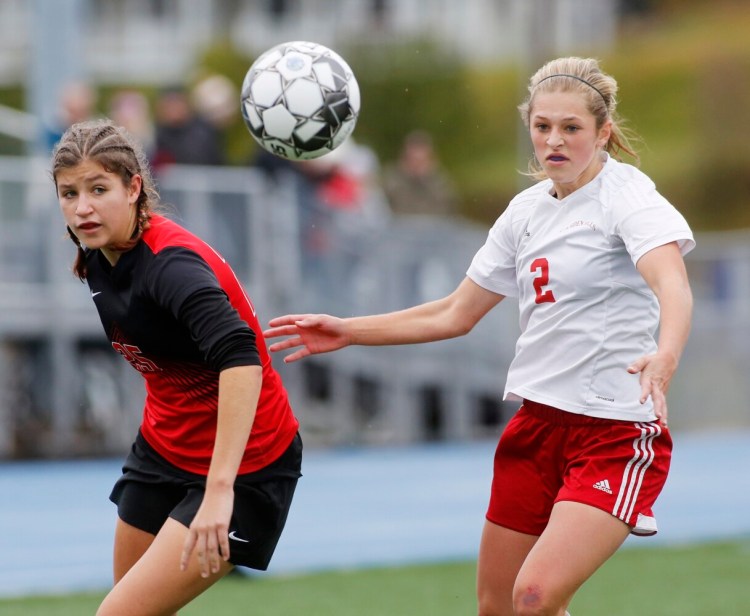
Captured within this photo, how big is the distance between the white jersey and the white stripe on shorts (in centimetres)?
5

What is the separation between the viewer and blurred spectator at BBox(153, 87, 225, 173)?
1302cm

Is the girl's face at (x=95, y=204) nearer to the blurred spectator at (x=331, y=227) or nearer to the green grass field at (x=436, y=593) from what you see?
the green grass field at (x=436, y=593)

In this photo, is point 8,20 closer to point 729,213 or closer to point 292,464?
point 729,213

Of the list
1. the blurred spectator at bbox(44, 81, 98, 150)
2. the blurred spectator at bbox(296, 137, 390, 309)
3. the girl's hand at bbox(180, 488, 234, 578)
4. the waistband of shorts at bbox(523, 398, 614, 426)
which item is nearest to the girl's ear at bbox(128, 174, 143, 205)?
the girl's hand at bbox(180, 488, 234, 578)

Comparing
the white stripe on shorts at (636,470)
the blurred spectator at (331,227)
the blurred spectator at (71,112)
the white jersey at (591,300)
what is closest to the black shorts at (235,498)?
the white jersey at (591,300)

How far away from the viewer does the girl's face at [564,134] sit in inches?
189

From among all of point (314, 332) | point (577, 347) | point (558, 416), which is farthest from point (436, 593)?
point (577, 347)

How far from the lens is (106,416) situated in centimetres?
1370

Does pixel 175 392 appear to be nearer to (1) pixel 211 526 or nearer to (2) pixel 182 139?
(1) pixel 211 526

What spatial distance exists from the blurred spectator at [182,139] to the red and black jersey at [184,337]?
843 cm

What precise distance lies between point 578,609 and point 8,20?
42.2 m

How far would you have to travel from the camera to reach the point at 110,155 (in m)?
4.47

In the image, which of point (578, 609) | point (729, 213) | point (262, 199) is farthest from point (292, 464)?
point (729, 213)

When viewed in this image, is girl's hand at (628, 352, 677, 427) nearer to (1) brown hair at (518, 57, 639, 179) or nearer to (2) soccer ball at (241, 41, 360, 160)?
(1) brown hair at (518, 57, 639, 179)
